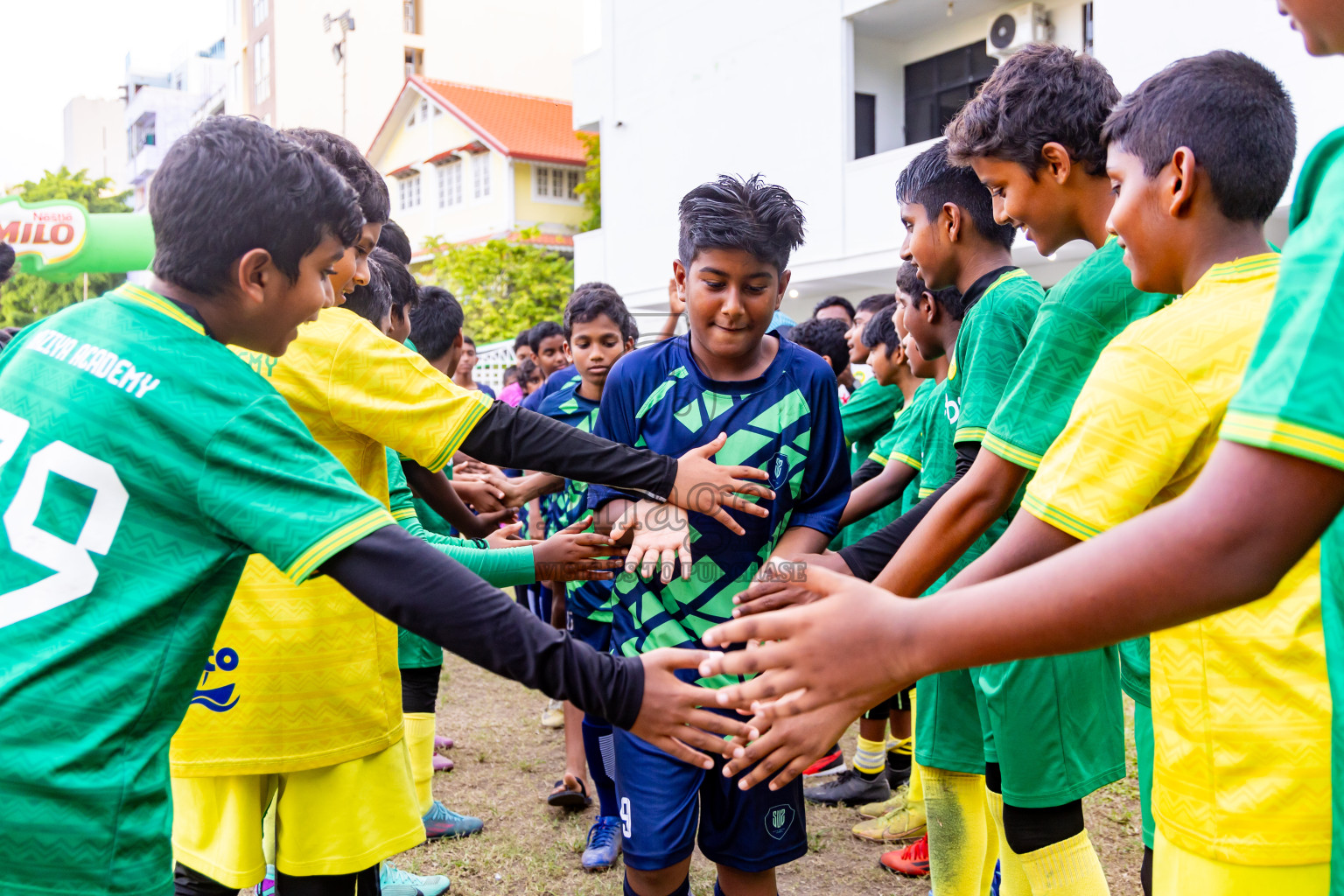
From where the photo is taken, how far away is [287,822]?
230 centimetres

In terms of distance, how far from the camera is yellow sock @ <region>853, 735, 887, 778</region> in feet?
15.0

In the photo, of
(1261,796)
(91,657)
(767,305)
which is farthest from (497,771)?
(1261,796)

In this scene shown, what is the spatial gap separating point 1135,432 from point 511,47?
3748cm

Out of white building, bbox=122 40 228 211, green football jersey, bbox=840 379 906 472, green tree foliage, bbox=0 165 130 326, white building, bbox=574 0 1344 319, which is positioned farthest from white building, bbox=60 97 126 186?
green football jersey, bbox=840 379 906 472

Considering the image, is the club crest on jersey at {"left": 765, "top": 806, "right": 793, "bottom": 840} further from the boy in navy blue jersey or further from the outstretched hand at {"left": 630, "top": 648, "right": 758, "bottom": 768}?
the outstretched hand at {"left": 630, "top": 648, "right": 758, "bottom": 768}

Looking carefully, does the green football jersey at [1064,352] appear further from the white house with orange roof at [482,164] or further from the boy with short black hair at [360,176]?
the white house with orange roof at [482,164]

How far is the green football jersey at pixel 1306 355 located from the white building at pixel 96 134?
72.9m

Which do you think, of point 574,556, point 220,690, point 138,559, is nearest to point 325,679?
point 220,690

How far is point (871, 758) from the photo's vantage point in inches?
180

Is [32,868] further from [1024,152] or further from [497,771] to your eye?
[497,771]

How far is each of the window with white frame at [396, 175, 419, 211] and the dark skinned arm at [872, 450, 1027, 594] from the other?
27.0 meters

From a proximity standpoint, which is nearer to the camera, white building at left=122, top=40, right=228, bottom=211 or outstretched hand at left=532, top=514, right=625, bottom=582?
outstretched hand at left=532, top=514, right=625, bottom=582

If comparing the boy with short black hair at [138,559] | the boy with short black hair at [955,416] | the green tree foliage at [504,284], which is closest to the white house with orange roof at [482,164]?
the green tree foliage at [504,284]

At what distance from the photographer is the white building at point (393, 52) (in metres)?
34.0
